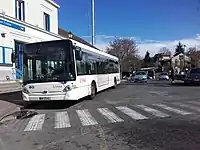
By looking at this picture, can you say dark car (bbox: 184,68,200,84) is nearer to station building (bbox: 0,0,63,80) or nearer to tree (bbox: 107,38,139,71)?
station building (bbox: 0,0,63,80)

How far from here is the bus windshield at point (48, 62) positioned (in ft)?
48.0

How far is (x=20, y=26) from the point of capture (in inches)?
1075

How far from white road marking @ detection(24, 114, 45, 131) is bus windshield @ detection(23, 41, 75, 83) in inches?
94.8

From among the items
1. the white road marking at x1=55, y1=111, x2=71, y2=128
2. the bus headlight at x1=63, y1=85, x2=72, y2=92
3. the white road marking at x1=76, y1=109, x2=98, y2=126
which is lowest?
the white road marking at x1=55, y1=111, x2=71, y2=128

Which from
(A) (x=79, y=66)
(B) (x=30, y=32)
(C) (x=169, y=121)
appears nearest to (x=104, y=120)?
(C) (x=169, y=121)

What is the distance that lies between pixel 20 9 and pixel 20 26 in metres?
2.83

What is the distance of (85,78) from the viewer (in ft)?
55.3

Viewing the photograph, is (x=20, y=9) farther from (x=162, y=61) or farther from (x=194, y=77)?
(x=162, y=61)

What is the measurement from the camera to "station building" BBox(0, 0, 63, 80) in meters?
24.3

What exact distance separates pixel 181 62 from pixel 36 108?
10681 centimetres

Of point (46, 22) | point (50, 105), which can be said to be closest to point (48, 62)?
point (50, 105)

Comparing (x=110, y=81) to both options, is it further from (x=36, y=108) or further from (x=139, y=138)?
(x=139, y=138)

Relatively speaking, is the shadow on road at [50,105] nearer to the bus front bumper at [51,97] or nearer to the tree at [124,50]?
the bus front bumper at [51,97]

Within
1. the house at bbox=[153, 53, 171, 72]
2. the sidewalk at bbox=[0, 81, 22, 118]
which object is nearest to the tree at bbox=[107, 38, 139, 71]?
the house at bbox=[153, 53, 171, 72]
